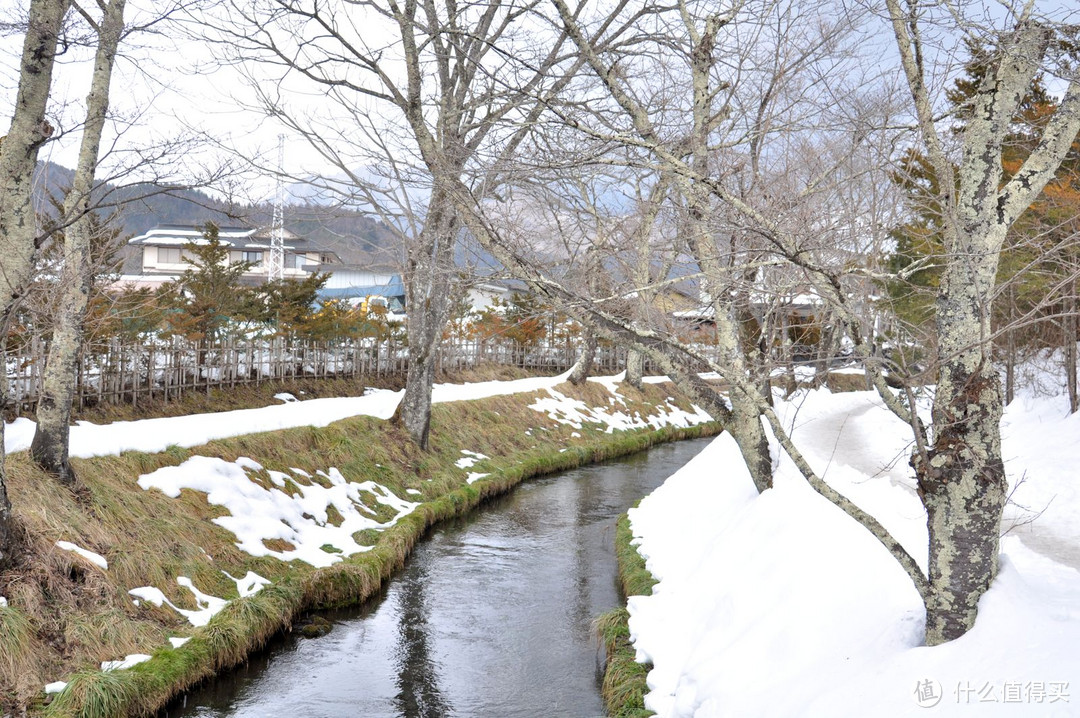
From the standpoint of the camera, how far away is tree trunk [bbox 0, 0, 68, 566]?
6.35 meters

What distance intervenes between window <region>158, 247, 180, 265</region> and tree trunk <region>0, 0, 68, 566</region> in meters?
48.4

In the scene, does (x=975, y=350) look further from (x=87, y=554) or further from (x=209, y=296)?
(x=209, y=296)

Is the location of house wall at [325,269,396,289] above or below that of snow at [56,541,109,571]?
above

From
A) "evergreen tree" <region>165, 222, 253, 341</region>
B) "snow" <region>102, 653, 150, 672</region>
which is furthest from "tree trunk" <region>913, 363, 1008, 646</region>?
"evergreen tree" <region>165, 222, 253, 341</region>

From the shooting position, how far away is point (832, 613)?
18.5 ft

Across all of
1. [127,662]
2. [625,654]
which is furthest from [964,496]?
[127,662]

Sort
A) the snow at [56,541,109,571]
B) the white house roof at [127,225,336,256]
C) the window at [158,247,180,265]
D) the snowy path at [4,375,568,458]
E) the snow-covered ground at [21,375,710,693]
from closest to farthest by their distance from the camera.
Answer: the snow at [56,541,109,571] → the snow-covered ground at [21,375,710,693] → the snowy path at [4,375,568,458] → the white house roof at [127,225,336,256] → the window at [158,247,180,265]

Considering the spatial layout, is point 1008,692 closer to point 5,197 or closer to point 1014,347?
point 5,197

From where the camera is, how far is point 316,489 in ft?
39.2

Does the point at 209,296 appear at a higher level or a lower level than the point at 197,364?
higher

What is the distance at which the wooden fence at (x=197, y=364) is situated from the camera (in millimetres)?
12922

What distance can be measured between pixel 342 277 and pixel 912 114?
54707mm

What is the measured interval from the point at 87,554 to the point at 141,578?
22.8 inches

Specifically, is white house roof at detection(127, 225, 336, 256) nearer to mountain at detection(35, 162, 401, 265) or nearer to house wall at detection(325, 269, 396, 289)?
house wall at detection(325, 269, 396, 289)
